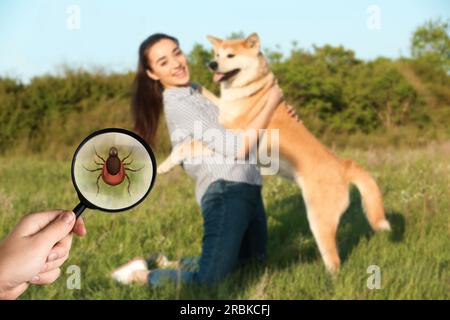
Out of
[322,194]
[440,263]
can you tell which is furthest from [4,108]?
[440,263]

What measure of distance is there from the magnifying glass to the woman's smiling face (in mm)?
1228

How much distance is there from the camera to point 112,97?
4.25 m

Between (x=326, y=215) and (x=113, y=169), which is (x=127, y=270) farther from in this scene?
(x=113, y=169)

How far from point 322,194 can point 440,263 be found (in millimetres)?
478

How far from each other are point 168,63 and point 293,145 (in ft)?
1.86

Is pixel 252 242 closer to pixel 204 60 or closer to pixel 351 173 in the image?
pixel 351 173

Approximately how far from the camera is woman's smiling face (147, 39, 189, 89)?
6.25ft

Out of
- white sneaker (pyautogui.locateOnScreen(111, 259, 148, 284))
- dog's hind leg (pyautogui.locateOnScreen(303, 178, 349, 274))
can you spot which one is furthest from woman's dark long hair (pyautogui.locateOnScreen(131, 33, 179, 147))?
dog's hind leg (pyautogui.locateOnScreen(303, 178, 349, 274))

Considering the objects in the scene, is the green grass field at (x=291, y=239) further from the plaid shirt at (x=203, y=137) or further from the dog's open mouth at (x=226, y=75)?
the dog's open mouth at (x=226, y=75)

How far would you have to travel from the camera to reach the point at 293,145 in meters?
2.12

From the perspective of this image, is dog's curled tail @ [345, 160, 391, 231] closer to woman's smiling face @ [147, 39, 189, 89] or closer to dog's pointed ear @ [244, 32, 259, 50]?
dog's pointed ear @ [244, 32, 259, 50]

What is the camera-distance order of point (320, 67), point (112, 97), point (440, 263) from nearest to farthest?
point (440, 263) < point (320, 67) < point (112, 97)

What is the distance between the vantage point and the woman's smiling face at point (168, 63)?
75.0 inches

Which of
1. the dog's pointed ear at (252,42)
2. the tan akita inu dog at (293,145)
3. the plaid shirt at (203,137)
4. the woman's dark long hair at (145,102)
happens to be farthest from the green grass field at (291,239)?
the dog's pointed ear at (252,42)
